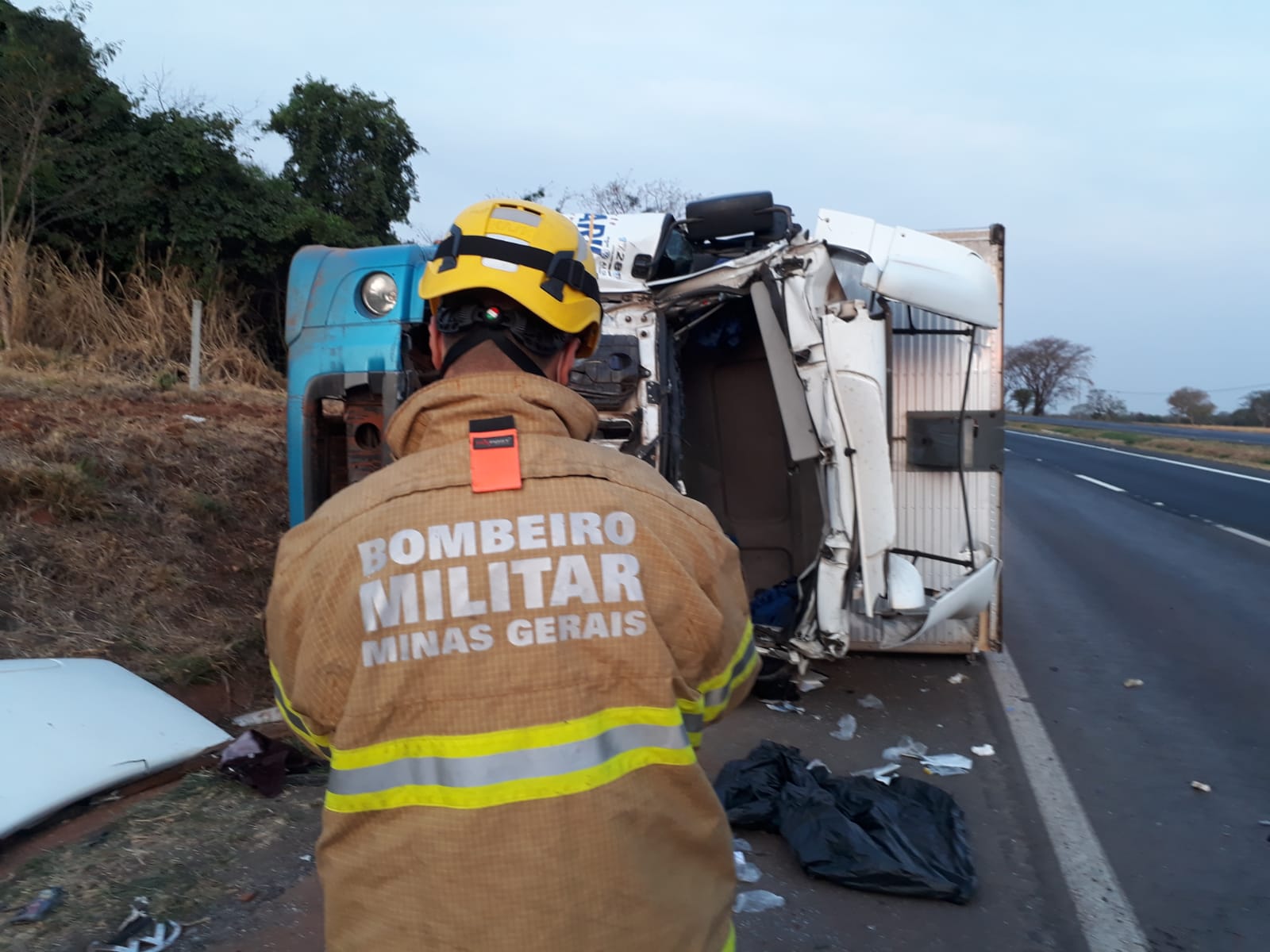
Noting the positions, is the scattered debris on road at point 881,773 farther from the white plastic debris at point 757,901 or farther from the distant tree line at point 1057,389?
the distant tree line at point 1057,389

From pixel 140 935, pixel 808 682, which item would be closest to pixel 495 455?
pixel 140 935

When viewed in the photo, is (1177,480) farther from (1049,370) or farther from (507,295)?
(1049,370)

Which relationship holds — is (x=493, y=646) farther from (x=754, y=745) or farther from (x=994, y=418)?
(x=994, y=418)

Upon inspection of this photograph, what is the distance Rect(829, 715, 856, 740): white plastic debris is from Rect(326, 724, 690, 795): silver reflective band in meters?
3.93

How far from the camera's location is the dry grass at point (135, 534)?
5.04 meters

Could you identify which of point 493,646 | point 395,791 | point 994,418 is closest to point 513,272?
point 493,646

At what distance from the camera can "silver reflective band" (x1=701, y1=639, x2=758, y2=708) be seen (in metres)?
1.53

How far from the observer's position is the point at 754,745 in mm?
4836

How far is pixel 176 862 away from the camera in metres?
3.43

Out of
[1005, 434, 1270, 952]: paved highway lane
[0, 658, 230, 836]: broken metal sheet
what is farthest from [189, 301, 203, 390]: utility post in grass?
[1005, 434, 1270, 952]: paved highway lane

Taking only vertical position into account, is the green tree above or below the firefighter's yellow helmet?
above

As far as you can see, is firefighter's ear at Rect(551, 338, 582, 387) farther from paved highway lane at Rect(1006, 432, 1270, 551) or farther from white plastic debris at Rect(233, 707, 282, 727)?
paved highway lane at Rect(1006, 432, 1270, 551)

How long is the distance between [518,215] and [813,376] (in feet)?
11.3

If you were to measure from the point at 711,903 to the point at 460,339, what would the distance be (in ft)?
2.92
